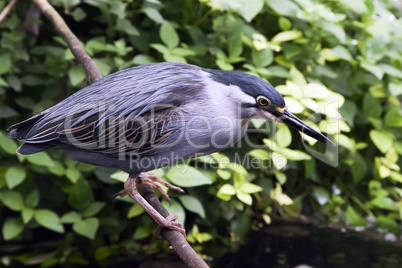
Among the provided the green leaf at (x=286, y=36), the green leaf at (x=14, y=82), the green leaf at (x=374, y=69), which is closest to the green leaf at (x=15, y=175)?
the green leaf at (x=14, y=82)

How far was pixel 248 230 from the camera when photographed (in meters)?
2.78

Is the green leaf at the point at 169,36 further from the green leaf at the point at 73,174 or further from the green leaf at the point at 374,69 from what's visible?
the green leaf at the point at 374,69

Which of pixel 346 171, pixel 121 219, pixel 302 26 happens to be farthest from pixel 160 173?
pixel 346 171

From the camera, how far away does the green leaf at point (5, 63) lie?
2.40 meters

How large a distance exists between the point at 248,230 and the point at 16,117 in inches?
60.1

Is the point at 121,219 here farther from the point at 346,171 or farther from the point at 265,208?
the point at 346,171

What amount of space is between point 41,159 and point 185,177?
779mm

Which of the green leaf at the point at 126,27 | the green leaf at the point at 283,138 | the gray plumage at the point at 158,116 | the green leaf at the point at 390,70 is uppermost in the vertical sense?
the gray plumage at the point at 158,116

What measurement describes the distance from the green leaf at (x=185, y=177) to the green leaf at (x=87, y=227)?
0.63 m

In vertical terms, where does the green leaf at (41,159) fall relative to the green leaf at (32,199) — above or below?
above

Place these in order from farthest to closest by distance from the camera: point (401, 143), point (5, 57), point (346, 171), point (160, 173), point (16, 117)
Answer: point (346, 171) < point (401, 143) < point (16, 117) < point (5, 57) < point (160, 173)

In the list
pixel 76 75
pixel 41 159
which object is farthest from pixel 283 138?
pixel 41 159

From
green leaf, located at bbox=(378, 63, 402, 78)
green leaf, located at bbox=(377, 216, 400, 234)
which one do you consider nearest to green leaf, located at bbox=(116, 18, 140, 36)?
green leaf, located at bbox=(378, 63, 402, 78)

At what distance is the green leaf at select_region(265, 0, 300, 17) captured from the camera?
254cm
